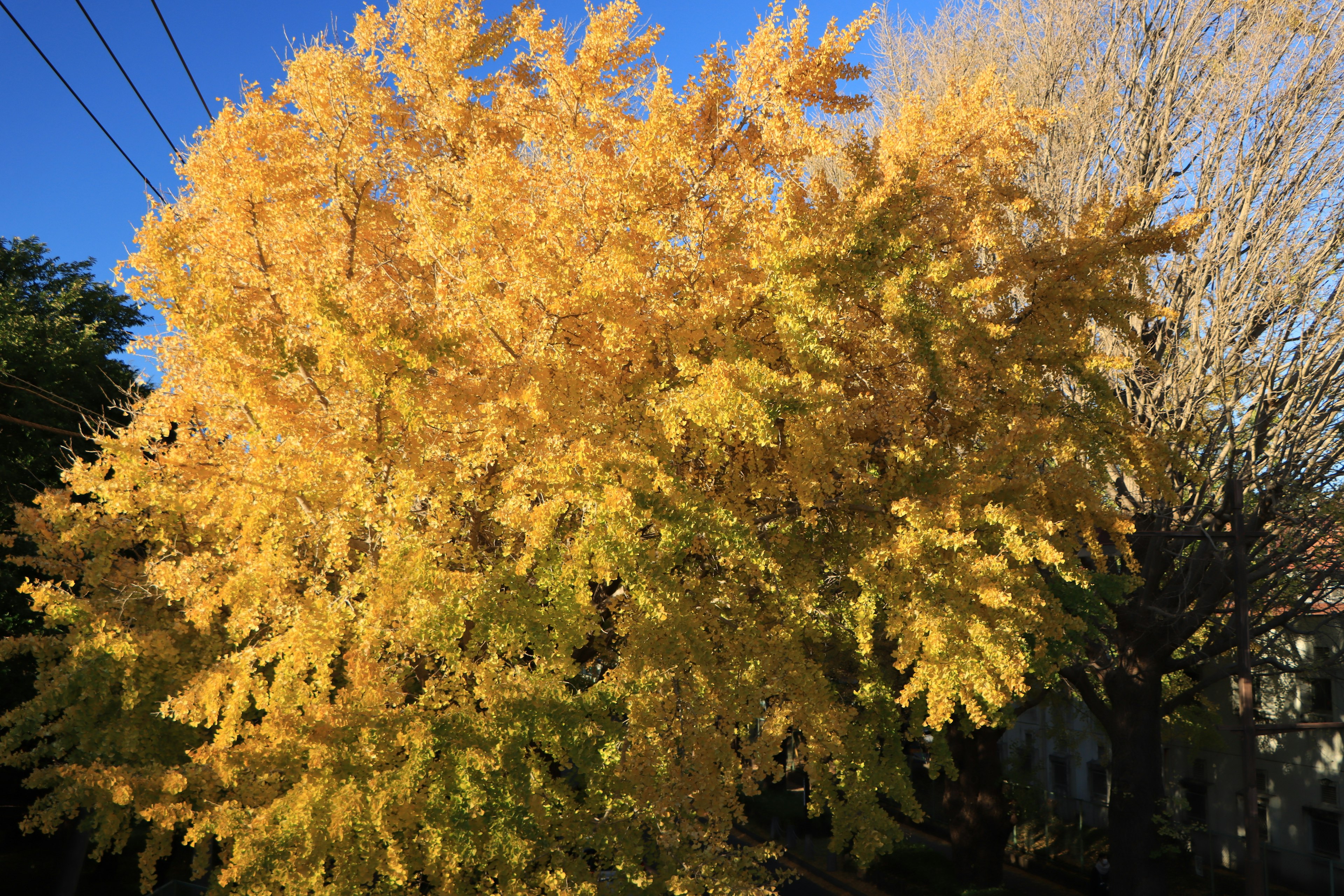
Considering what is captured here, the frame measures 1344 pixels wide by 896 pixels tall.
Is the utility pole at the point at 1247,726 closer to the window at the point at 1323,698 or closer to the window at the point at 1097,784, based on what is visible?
the window at the point at 1323,698

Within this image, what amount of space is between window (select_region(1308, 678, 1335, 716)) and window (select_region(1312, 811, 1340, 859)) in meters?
2.63

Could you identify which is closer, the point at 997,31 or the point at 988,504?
the point at 988,504

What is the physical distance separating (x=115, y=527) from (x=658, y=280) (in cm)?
742

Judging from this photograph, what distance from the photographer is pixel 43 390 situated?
15.6m

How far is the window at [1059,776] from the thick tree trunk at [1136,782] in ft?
51.0

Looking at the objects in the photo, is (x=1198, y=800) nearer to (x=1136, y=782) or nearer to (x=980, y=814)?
(x=980, y=814)

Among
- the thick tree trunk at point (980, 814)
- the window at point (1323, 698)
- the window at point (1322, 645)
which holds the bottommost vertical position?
the thick tree trunk at point (980, 814)

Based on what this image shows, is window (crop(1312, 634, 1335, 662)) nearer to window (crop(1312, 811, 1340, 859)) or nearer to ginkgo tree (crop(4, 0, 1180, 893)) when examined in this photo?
window (crop(1312, 811, 1340, 859))

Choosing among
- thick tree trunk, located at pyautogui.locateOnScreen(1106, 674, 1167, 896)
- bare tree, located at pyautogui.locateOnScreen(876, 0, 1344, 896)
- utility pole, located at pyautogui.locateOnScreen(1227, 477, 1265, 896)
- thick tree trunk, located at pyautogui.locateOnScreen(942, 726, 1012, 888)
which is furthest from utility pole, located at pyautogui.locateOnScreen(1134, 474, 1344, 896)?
thick tree trunk, located at pyautogui.locateOnScreen(942, 726, 1012, 888)

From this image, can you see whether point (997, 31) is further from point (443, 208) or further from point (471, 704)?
point (471, 704)

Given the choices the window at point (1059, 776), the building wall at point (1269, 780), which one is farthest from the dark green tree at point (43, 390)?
the window at point (1059, 776)

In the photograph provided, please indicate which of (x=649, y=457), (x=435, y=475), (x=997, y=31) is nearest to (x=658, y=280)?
(x=649, y=457)

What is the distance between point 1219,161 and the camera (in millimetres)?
16078

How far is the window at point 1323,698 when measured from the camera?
2244 cm
